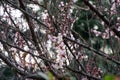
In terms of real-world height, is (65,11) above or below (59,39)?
above

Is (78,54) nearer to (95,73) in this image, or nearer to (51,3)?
(95,73)

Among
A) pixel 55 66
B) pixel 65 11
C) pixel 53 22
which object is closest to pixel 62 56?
pixel 55 66

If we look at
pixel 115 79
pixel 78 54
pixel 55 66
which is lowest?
pixel 115 79

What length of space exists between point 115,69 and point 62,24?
1.31 m

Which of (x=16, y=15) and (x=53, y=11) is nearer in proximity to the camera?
(x=53, y=11)

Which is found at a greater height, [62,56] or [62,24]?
[62,24]

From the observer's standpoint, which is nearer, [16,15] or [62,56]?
[62,56]

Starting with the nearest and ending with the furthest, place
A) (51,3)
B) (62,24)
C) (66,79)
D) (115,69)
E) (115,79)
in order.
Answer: (115,79), (66,79), (51,3), (62,24), (115,69)

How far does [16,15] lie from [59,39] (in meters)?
1.79

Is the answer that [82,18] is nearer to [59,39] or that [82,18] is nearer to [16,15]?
[16,15]

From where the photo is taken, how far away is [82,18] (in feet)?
34.3

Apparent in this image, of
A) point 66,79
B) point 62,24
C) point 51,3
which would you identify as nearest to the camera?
point 66,79

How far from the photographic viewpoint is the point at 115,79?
632 mm

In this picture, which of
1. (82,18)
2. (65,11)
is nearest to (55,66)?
(65,11)
